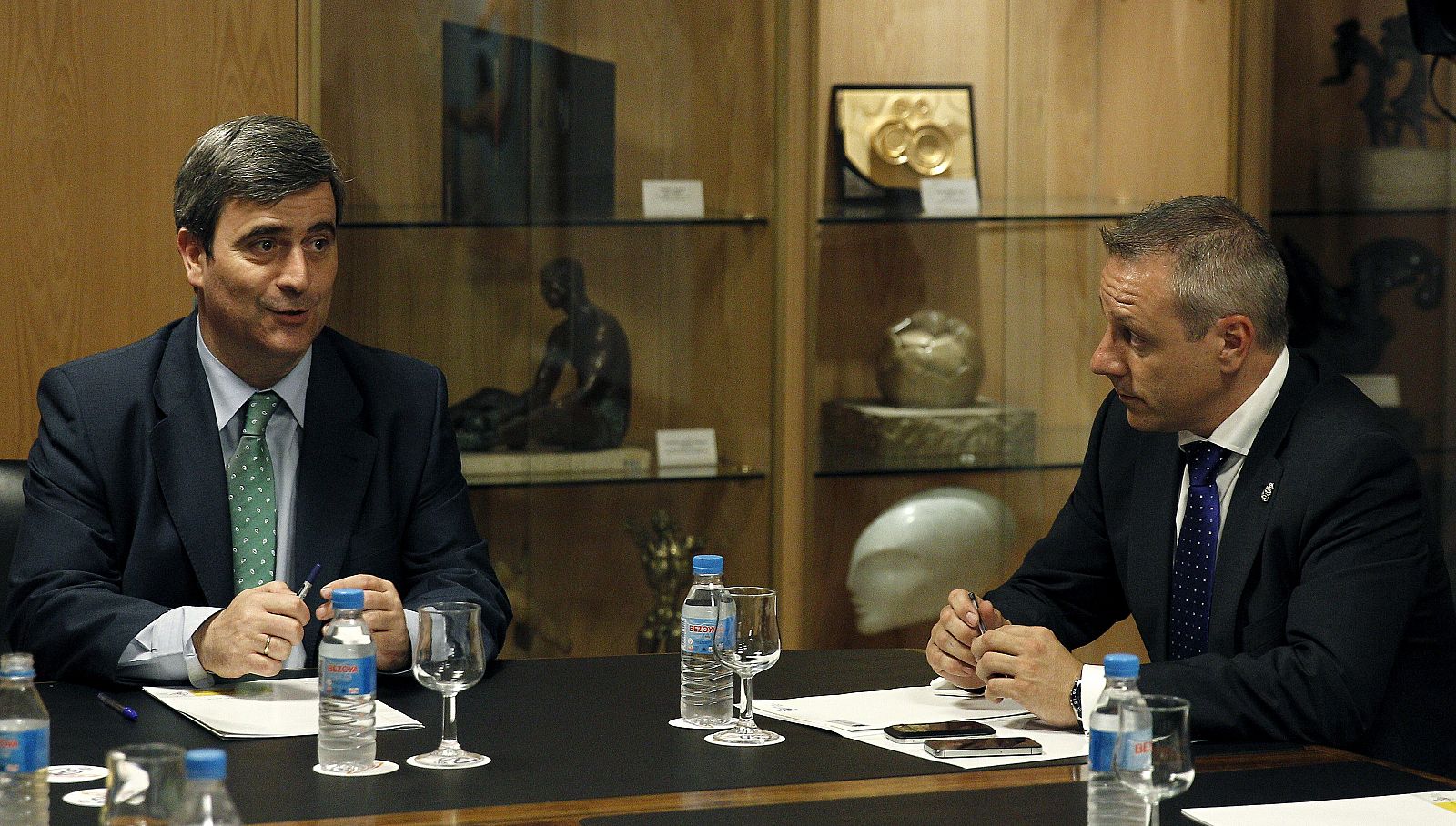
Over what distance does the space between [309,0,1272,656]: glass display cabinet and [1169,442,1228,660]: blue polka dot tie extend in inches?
55.8

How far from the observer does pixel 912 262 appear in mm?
3965

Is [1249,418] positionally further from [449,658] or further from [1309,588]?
[449,658]

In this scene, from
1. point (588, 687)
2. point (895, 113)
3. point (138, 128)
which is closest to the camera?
point (588, 687)

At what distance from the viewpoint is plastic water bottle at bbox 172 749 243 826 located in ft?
3.91

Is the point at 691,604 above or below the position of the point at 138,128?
below

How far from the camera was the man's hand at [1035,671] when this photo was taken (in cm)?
208

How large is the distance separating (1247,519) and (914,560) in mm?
1647

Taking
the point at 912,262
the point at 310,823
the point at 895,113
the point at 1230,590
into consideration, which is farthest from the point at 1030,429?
the point at 310,823

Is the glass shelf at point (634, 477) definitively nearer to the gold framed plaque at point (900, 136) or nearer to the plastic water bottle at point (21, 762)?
the gold framed plaque at point (900, 136)

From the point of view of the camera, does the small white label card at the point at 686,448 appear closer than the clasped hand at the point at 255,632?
No

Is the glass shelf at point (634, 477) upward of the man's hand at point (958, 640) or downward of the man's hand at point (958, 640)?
upward

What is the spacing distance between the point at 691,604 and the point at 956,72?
218cm

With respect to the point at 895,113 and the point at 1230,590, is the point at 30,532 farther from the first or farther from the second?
the point at 895,113

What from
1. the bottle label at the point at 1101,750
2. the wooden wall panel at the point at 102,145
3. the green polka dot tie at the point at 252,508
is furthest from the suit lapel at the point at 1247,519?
the wooden wall panel at the point at 102,145
